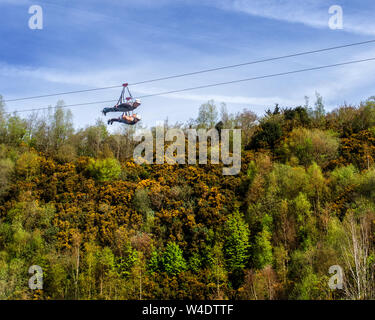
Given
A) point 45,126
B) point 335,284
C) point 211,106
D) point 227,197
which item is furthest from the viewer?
point 211,106

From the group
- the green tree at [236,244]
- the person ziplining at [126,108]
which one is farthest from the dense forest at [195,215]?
the person ziplining at [126,108]

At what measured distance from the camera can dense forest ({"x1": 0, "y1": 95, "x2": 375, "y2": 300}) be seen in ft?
77.0

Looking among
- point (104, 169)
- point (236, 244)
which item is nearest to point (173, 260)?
point (236, 244)

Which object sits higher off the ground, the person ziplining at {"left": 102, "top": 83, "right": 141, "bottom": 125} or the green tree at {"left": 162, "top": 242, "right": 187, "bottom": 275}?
the person ziplining at {"left": 102, "top": 83, "right": 141, "bottom": 125}

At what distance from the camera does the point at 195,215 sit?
31.0 metres

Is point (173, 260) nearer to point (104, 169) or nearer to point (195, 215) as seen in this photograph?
point (195, 215)

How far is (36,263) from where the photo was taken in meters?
25.4

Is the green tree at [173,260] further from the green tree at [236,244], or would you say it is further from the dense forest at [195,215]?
the green tree at [236,244]

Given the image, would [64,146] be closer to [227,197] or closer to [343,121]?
[227,197]

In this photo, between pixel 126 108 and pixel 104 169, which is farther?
pixel 104 169

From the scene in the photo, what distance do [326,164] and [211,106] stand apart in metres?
18.9

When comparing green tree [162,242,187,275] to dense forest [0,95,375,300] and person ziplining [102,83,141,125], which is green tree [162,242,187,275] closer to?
dense forest [0,95,375,300]

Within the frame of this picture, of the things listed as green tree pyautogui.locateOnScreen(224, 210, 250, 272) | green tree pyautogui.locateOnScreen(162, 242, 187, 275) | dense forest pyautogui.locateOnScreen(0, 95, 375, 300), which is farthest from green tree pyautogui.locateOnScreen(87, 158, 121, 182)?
green tree pyautogui.locateOnScreen(224, 210, 250, 272)
